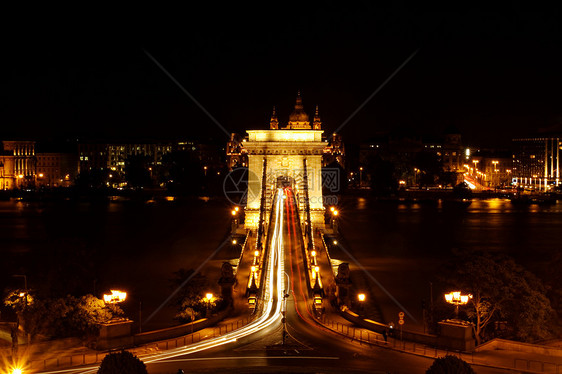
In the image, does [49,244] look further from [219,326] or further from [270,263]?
[270,263]

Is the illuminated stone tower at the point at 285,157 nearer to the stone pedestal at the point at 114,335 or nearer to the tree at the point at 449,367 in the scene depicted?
the stone pedestal at the point at 114,335

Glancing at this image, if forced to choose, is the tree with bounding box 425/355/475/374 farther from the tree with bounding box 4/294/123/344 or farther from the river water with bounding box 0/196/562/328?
the river water with bounding box 0/196/562/328

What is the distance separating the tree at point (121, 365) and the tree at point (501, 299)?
514 inches

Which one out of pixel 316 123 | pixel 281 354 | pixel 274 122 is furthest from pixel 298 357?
pixel 316 123

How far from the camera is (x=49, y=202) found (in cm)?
11250

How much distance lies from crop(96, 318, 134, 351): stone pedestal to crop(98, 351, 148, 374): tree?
277 inches

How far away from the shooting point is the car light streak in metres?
21.1

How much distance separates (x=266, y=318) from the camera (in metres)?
27.3

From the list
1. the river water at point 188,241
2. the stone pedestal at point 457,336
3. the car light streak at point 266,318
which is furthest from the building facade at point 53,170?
the stone pedestal at point 457,336

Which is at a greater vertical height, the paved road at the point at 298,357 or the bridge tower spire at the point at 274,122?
the bridge tower spire at the point at 274,122

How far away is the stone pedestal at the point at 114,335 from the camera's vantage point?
21.6 meters

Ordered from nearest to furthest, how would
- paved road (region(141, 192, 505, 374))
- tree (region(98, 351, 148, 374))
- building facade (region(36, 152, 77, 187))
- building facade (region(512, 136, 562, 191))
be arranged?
tree (region(98, 351, 148, 374))
paved road (region(141, 192, 505, 374))
building facade (region(36, 152, 77, 187))
building facade (region(512, 136, 562, 191))

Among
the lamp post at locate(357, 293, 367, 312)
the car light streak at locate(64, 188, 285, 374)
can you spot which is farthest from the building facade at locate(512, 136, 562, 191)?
the lamp post at locate(357, 293, 367, 312)

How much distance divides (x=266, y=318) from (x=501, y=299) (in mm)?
8442
